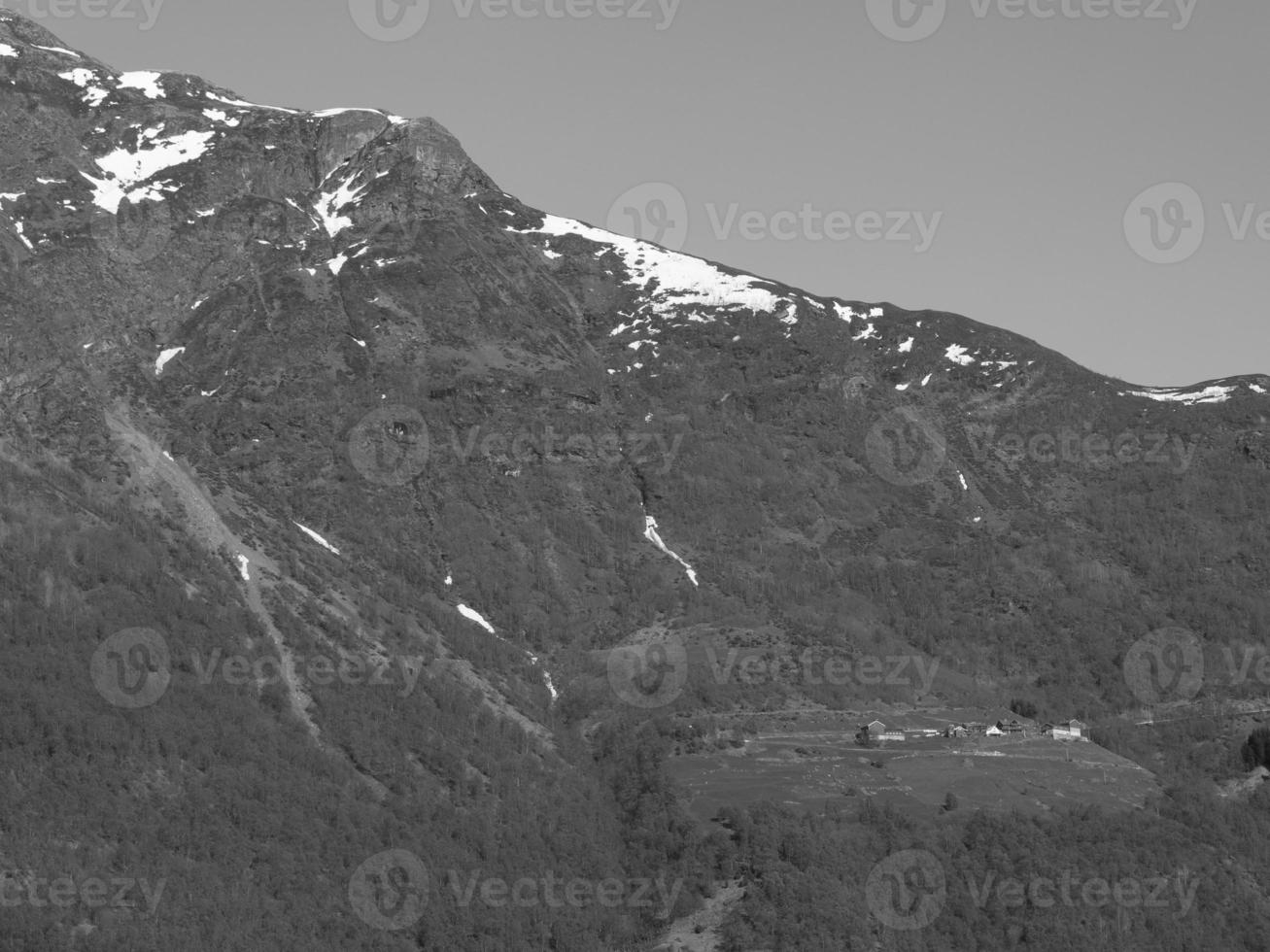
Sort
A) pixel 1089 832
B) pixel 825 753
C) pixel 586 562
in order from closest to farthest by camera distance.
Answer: pixel 1089 832
pixel 825 753
pixel 586 562

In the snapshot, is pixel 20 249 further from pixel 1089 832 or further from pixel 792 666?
pixel 1089 832

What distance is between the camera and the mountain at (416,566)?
110188 mm

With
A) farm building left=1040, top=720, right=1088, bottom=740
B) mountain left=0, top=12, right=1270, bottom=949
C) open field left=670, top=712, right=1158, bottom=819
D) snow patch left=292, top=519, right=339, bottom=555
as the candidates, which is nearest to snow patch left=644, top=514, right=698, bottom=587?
mountain left=0, top=12, right=1270, bottom=949

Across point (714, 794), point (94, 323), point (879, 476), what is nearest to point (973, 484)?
point (879, 476)

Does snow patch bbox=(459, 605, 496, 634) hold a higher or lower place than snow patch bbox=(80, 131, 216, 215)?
lower

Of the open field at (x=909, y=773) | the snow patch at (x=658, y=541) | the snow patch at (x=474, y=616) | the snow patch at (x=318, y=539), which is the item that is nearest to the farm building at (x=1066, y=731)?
the open field at (x=909, y=773)

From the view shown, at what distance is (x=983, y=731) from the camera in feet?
483

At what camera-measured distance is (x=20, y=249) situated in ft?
558

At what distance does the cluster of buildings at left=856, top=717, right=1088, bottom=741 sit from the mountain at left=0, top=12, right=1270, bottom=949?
6491 millimetres

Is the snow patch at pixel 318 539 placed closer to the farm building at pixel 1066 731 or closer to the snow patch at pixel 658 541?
the snow patch at pixel 658 541

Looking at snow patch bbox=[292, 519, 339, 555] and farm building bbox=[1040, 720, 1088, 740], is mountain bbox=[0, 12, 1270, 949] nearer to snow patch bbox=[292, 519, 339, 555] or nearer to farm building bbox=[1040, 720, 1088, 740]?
snow patch bbox=[292, 519, 339, 555]

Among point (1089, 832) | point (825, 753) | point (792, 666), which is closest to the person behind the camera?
point (1089, 832)

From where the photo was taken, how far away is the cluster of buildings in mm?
144000

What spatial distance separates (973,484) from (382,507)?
68.0 meters
